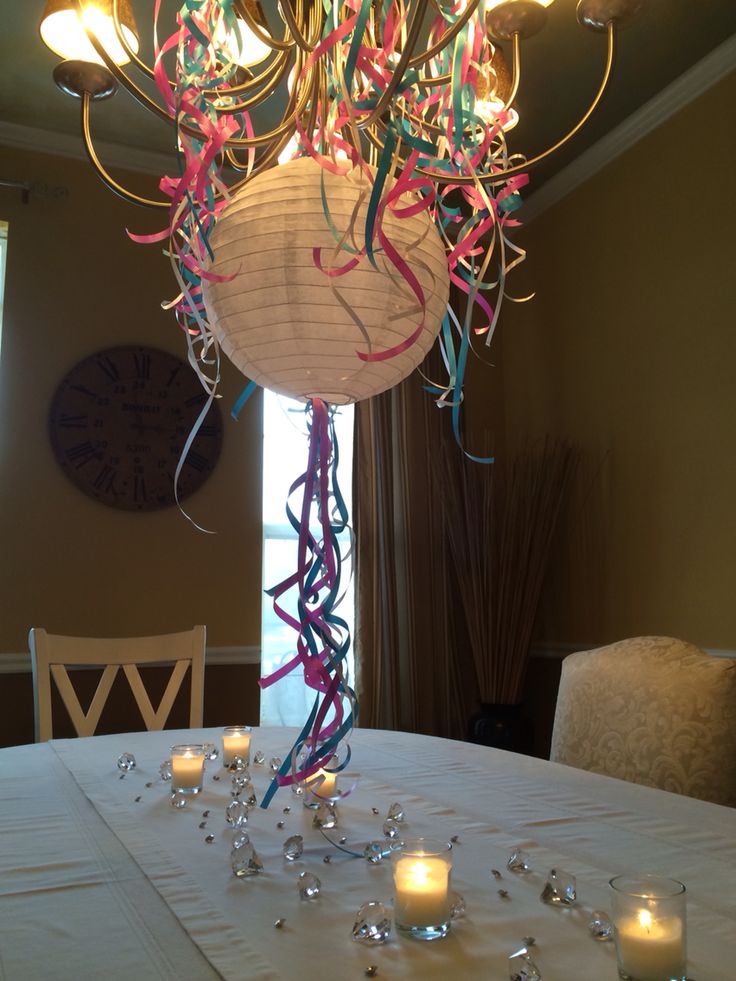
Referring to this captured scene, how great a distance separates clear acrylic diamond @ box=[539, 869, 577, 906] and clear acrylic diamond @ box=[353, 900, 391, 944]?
0.16 meters

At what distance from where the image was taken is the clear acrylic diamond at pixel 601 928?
0.70 meters

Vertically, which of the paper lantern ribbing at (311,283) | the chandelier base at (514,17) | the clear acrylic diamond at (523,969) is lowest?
the clear acrylic diamond at (523,969)

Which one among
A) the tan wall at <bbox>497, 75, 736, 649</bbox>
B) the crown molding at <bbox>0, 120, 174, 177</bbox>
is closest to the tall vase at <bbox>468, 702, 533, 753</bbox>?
the tan wall at <bbox>497, 75, 736, 649</bbox>

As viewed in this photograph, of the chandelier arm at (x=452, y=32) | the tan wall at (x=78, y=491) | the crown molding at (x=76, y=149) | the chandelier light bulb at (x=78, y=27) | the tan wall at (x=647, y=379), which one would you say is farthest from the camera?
the crown molding at (x=76, y=149)

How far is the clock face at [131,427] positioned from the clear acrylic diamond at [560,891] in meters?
2.46

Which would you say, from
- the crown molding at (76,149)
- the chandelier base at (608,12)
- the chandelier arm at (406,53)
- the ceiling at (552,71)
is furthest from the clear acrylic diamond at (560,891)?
the crown molding at (76,149)

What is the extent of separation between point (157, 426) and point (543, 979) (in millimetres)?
2704

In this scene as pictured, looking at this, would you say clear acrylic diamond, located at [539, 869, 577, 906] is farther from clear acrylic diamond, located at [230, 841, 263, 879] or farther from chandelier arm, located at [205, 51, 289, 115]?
chandelier arm, located at [205, 51, 289, 115]

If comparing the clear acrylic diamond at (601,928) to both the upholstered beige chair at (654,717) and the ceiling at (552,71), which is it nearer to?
the upholstered beige chair at (654,717)

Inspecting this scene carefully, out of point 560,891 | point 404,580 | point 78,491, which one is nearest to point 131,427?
point 78,491

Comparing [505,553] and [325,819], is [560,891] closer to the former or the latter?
[325,819]

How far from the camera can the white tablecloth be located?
66 cm

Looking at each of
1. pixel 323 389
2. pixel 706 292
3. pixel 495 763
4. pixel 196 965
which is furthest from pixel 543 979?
pixel 706 292

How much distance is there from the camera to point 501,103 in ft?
4.64
